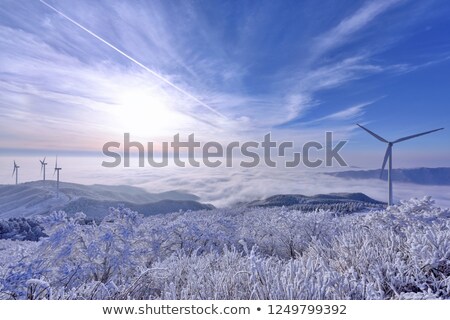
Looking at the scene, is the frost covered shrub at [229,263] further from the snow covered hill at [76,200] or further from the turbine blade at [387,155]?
the snow covered hill at [76,200]

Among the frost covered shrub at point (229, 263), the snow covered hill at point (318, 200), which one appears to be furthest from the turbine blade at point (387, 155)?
the snow covered hill at point (318, 200)

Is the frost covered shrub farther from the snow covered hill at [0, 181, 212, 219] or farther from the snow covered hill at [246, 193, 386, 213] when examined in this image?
the snow covered hill at [0, 181, 212, 219]

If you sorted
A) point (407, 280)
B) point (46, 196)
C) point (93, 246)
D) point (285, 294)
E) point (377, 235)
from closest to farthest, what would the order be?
point (285, 294) → point (407, 280) → point (377, 235) → point (93, 246) → point (46, 196)

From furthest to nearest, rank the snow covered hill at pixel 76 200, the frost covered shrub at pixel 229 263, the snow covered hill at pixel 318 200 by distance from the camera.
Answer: the snow covered hill at pixel 76 200
the snow covered hill at pixel 318 200
the frost covered shrub at pixel 229 263

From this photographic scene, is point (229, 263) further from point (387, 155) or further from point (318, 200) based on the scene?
point (318, 200)

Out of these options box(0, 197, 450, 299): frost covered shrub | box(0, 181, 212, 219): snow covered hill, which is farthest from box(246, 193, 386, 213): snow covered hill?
box(0, 197, 450, 299): frost covered shrub
